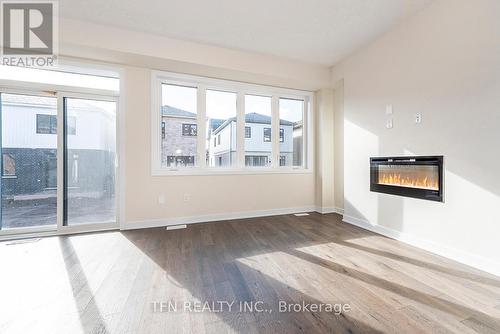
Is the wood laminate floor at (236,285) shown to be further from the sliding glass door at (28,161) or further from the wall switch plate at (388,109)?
the wall switch plate at (388,109)

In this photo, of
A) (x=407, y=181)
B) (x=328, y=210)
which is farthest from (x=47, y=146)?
(x=407, y=181)

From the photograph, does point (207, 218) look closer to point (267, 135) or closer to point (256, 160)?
point (256, 160)

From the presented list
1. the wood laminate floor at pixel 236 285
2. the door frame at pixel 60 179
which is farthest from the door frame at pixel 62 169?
the wood laminate floor at pixel 236 285

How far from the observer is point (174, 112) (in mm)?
3748

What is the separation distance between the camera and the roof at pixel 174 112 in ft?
12.1

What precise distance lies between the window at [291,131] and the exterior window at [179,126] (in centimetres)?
182

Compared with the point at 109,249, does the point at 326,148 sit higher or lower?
higher

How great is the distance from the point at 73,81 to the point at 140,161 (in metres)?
1.50

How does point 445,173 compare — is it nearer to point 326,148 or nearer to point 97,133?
point 326,148

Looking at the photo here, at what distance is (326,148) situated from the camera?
175 inches

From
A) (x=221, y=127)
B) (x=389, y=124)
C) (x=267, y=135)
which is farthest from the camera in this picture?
(x=267, y=135)

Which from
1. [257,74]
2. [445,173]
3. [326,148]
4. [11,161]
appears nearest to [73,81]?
[11,161]

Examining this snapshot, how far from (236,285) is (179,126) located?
2.84 metres

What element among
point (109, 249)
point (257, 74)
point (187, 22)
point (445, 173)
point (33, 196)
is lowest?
point (109, 249)
